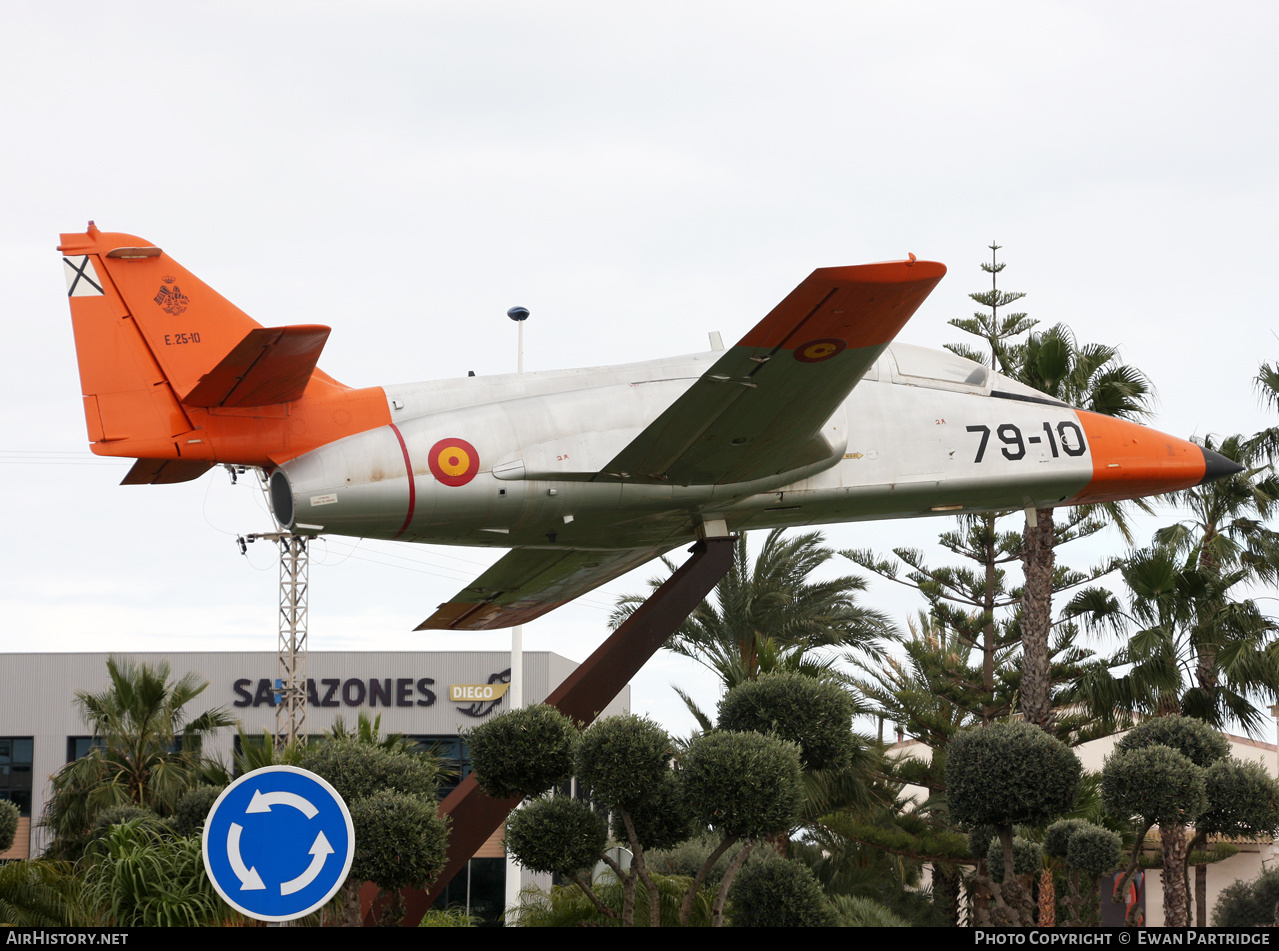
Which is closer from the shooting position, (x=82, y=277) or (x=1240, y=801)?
(x=82, y=277)

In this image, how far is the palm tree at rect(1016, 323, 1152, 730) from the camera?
80.7ft

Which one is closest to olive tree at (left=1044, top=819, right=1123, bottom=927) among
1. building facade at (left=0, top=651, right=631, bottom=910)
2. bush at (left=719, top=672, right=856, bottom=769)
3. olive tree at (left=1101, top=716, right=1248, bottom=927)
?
olive tree at (left=1101, top=716, right=1248, bottom=927)

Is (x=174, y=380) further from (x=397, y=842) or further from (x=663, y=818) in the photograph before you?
(x=663, y=818)

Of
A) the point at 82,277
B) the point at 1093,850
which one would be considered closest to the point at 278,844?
the point at 82,277

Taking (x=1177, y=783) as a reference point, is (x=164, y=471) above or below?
above

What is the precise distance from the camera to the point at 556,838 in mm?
14492

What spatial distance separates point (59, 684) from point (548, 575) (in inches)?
1236

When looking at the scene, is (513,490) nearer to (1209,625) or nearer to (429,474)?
(429,474)

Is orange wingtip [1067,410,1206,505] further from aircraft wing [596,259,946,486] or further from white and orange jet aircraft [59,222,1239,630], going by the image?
aircraft wing [596,259,946,486]

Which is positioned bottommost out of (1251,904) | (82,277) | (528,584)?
(1251,904)

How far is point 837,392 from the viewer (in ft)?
40.0

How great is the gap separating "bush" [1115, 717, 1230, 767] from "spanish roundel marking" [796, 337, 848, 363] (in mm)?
7849

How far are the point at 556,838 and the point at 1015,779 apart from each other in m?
5.58
